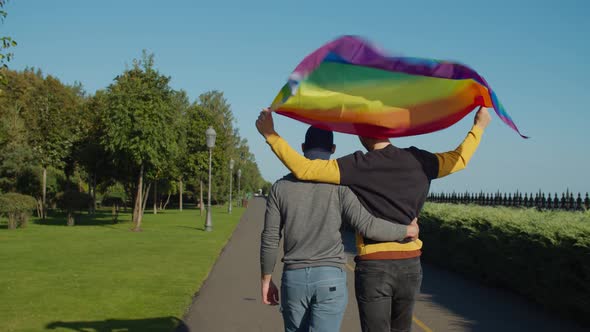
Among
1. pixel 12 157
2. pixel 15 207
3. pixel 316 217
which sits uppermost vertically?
pixel 12 157

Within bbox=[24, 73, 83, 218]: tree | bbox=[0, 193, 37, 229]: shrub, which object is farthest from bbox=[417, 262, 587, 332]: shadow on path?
bbox=[24, 73, 83, 218]: tree

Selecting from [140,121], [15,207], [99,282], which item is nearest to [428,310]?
[99,282]

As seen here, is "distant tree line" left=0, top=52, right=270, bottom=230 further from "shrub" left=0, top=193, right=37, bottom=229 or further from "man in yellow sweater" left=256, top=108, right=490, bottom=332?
"man in yellow sweater" left=256, top=108, right=490, bottom=332

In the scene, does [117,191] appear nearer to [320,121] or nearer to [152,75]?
[152,75]

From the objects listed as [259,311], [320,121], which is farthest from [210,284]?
[320,121]

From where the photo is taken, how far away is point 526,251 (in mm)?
9648

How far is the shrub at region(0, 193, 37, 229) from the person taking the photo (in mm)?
26609

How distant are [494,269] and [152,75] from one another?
66.9ft

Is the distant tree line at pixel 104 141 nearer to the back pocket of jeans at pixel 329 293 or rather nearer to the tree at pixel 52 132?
the tree at pixel 52 132

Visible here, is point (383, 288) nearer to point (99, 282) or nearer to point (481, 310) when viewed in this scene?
point (481, 310)

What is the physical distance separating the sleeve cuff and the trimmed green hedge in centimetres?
544

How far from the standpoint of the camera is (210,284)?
11.5 meters

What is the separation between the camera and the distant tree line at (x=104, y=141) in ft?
87.5

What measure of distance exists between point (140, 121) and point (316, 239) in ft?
77.6
